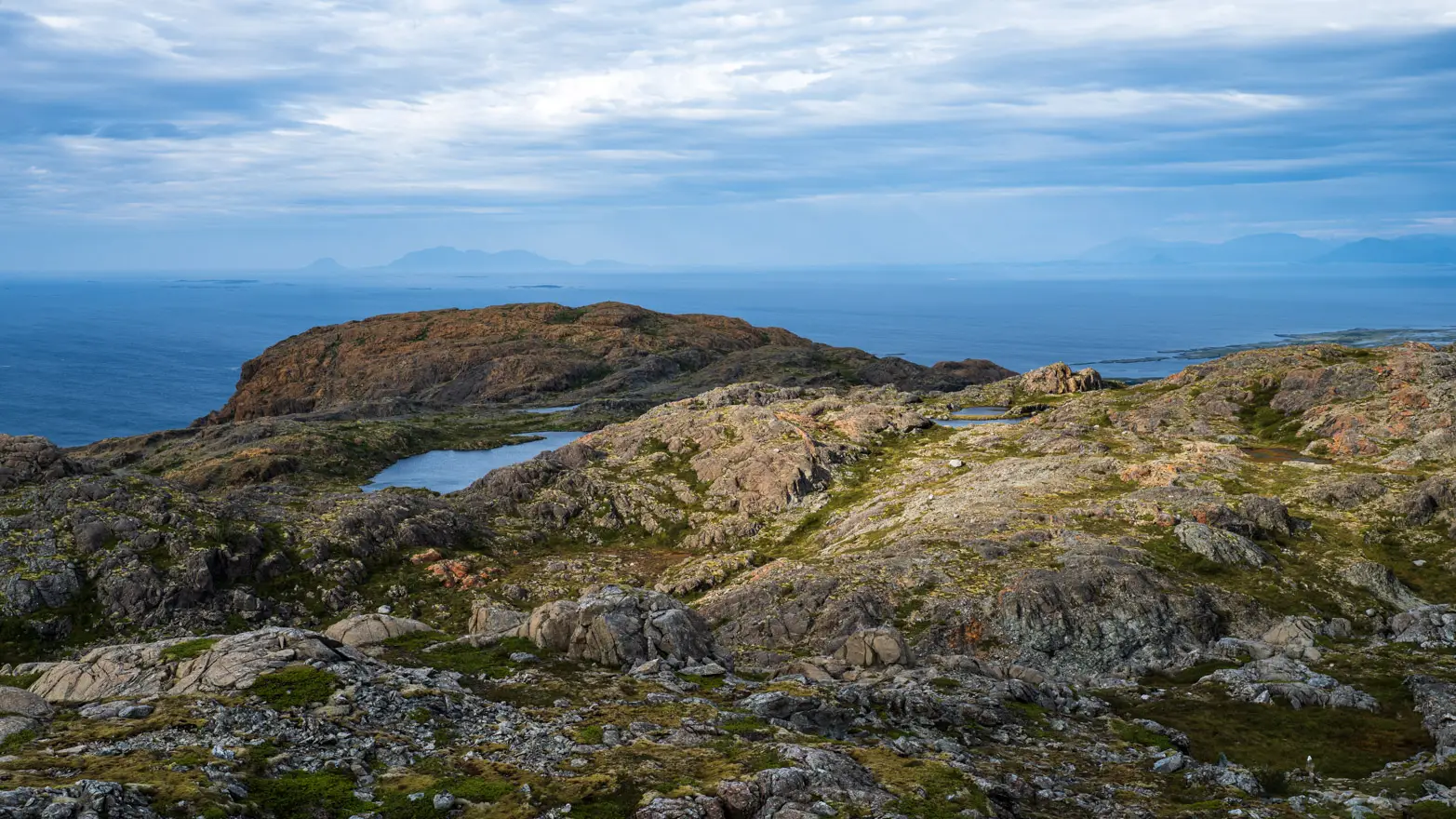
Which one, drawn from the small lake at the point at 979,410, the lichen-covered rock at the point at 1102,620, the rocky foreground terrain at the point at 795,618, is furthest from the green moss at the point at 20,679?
the small lake at the point at 979,410

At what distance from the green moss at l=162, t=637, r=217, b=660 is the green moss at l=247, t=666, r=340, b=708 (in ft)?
13.7

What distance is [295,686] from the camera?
3331cm

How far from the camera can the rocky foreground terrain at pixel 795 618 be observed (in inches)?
1170

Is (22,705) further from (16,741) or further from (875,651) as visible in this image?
(875,651)

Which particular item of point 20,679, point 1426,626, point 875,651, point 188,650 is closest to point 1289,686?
point 1426,626

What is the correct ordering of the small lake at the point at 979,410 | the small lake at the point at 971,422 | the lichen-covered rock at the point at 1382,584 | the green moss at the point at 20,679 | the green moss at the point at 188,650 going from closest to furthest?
the green moss at the point at 188,650 < the green moss at the point at 20,679 < the lichen-covered rock at the point at 1382,584 < the small lake at the point at 971,422 < the small lake at the point at 979,410

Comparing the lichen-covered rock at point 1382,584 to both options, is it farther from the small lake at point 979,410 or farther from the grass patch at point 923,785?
the small lake at point 979,410

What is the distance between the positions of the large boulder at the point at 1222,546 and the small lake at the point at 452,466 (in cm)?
8208

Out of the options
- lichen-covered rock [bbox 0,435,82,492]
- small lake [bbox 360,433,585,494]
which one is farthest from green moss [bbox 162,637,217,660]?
small lake [bbox 360,433,585,494]

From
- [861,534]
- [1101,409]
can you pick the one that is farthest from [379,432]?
[1101,409]

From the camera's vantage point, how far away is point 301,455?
13200cm

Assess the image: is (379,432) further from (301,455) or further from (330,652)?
(330,652)

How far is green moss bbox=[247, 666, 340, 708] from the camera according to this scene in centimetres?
3244

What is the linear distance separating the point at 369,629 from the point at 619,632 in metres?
12.9
